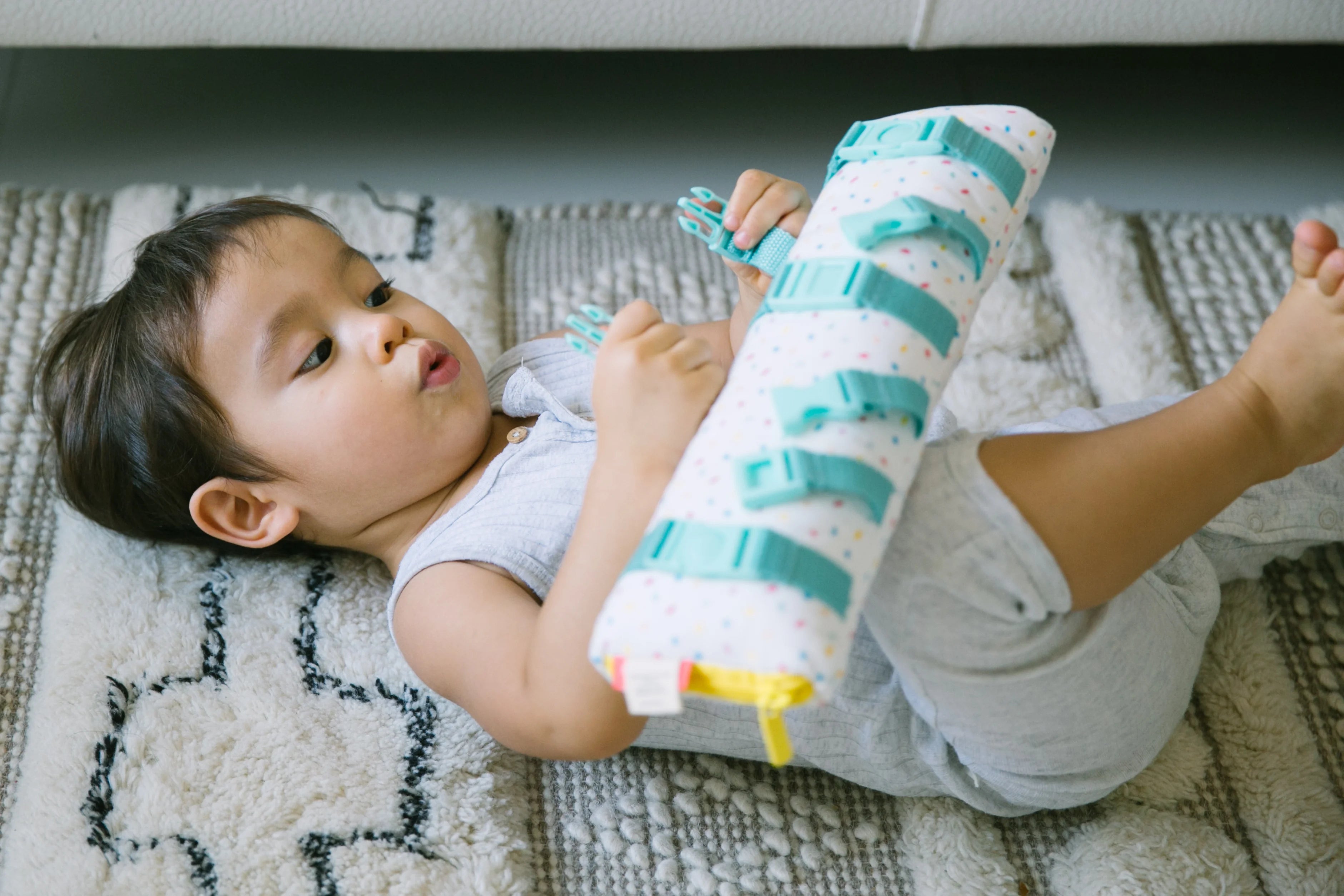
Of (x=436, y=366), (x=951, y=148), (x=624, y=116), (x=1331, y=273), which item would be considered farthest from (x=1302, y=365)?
(x=624, y=116)

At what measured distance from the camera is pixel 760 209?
71cm

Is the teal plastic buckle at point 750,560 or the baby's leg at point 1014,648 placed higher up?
the teal plastic buckle at point 750,560

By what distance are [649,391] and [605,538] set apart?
8cm

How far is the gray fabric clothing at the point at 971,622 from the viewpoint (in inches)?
21.7

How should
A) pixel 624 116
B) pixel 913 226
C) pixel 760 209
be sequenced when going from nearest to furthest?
pixel 913 226 → pixel 760 209 → pixel 624 116

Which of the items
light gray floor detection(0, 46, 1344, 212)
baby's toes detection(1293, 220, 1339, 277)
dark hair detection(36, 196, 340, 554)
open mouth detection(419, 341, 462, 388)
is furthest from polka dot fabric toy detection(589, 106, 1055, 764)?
light gray floor detection(0, 46, 1344, 212)

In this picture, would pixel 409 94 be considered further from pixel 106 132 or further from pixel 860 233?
pixel 860 233

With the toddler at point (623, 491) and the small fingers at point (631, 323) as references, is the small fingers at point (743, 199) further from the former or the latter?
the small fingers at point (631, 323)

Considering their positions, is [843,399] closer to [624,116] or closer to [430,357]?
[430,357]

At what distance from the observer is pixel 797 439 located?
19.2 inches

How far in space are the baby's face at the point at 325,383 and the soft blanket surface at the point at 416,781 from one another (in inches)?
4.7

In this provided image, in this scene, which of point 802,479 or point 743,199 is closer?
point 802,479

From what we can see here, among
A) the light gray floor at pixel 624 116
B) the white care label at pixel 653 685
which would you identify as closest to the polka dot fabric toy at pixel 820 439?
the white care label at pixel 653 685

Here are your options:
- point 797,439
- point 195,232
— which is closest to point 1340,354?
point 797,439
